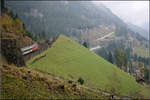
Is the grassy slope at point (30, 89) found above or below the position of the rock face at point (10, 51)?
below

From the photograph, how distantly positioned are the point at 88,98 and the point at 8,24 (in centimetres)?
4835

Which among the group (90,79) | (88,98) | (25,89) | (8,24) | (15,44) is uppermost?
(8,24)

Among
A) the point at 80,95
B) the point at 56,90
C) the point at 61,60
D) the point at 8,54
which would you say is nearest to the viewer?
the point at 56,90

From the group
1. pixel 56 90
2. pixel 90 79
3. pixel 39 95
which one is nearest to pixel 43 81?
pixel 56 90

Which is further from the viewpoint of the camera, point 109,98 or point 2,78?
point 109,98

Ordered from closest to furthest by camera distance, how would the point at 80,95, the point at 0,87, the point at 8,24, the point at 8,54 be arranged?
the point at 0,87 < the point at 80,95 < the point at 8,54 < the point at 8,24

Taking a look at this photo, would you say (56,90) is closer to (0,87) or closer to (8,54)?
(0,87)

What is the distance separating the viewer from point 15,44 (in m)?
25.3

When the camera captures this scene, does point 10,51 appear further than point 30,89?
Yes

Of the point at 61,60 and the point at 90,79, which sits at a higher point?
the point at 61,60

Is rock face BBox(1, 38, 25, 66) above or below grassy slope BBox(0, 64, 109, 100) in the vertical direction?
above

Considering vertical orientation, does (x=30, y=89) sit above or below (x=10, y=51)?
below

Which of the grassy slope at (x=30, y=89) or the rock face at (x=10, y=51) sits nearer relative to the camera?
the grassy slope at (x=30, y=89)

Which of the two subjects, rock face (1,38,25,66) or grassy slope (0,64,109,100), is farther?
rock face (1,38,25,66)
